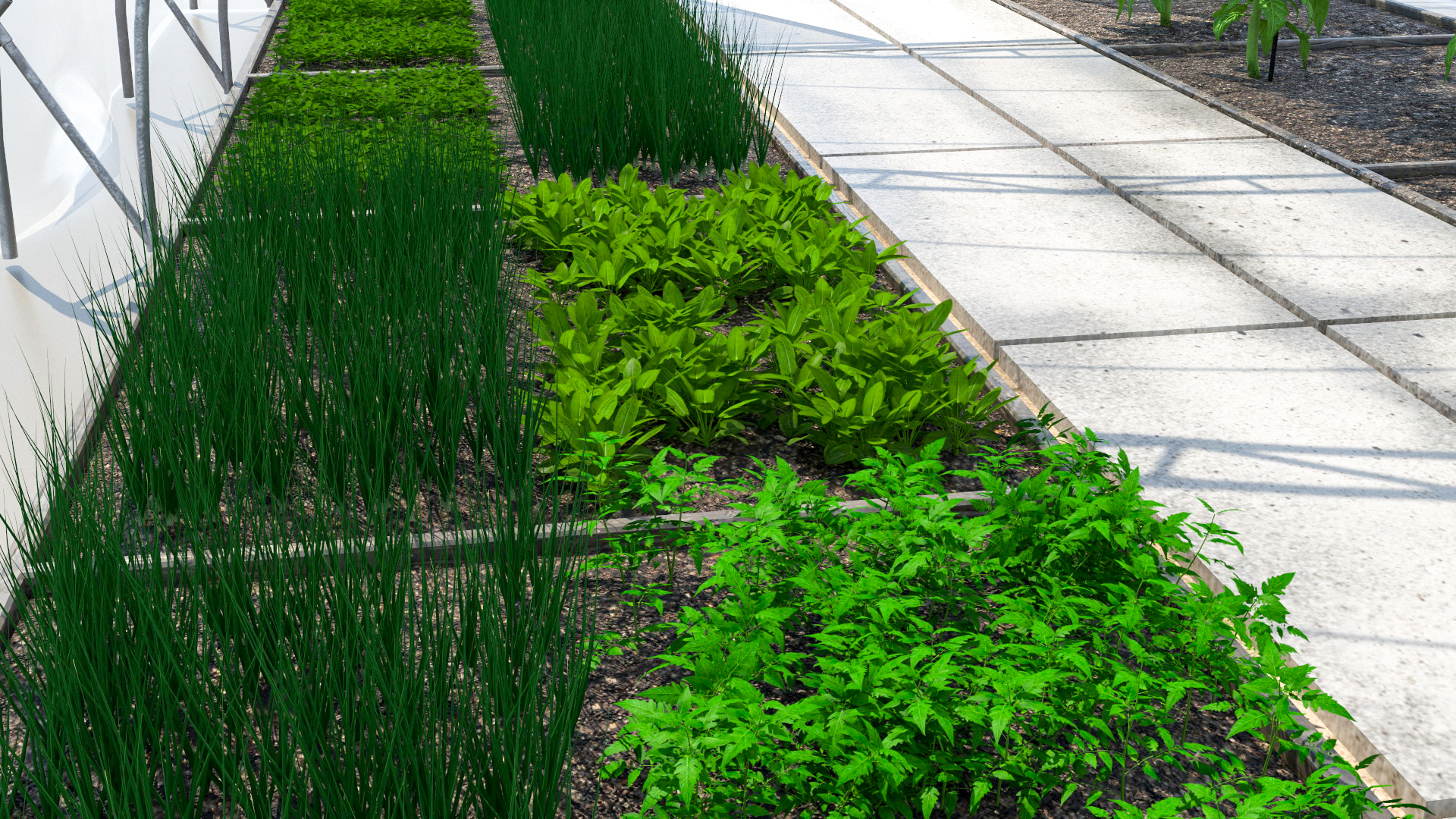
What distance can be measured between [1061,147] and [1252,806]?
3558 mm

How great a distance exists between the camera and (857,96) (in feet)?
17.1

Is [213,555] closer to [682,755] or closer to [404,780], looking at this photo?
[404,780]

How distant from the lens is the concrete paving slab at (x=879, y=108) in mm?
4547

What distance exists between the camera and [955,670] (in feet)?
4.73

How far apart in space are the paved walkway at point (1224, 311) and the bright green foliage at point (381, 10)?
2551 mm

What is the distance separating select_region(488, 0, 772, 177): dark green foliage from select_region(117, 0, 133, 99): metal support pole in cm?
181

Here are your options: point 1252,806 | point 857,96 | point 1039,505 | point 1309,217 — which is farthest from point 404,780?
point 857,96

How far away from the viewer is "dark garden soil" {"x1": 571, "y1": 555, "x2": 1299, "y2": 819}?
59.7 inches

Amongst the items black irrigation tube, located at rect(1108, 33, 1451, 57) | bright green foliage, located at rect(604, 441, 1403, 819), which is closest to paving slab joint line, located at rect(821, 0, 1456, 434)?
black irrigation tube, located at rect(1108, 33, 1451, 57)

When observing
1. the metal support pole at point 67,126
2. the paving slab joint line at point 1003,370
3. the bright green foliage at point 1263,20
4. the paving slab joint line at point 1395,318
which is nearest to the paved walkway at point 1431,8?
the bright green foliage at point 1263,20

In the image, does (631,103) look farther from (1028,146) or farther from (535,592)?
(535,592)

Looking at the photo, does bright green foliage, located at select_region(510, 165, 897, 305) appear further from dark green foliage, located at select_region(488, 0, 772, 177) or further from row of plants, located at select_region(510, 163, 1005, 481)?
dark green foliage, located at select_region(488, 0, 772, 177)

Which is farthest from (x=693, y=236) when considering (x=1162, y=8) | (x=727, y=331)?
(x=1162, y=8)

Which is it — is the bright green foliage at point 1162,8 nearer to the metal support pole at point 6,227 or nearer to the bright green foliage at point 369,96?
the bright green foliage at point 369,96
